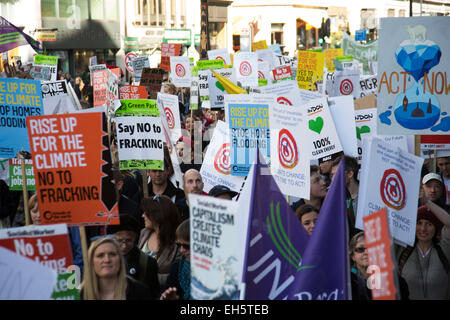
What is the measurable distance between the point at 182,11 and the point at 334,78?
32036 millimetres

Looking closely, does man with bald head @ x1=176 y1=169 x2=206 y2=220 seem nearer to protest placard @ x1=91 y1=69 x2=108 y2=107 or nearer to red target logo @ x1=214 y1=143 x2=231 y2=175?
red target logo @ x1=214 y1=143 x2=231 y2=175

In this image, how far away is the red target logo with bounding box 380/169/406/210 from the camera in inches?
214

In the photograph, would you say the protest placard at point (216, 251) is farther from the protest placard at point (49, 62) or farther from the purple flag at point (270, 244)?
the protest placard at point (49, 62)

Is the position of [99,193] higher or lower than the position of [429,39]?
lower

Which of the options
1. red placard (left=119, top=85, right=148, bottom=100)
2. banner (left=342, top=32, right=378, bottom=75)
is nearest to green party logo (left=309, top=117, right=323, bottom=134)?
red placard (left=119, top=85, right=148, bottom=100)

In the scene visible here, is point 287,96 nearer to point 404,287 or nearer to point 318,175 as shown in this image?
point 318,175

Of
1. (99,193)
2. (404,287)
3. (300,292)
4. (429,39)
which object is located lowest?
(404,287)

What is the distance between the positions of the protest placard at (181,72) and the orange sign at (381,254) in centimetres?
1321

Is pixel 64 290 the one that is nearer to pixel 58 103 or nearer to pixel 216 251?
pixel 216 251

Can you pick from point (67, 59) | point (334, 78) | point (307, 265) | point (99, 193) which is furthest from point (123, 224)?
point (67, 59)

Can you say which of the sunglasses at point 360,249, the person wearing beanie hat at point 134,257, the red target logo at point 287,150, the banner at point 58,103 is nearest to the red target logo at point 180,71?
the banner at point 58,103

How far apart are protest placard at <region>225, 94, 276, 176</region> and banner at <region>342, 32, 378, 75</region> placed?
456 inches

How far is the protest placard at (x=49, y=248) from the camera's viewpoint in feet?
13.5

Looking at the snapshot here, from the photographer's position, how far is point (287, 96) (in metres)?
8.54
